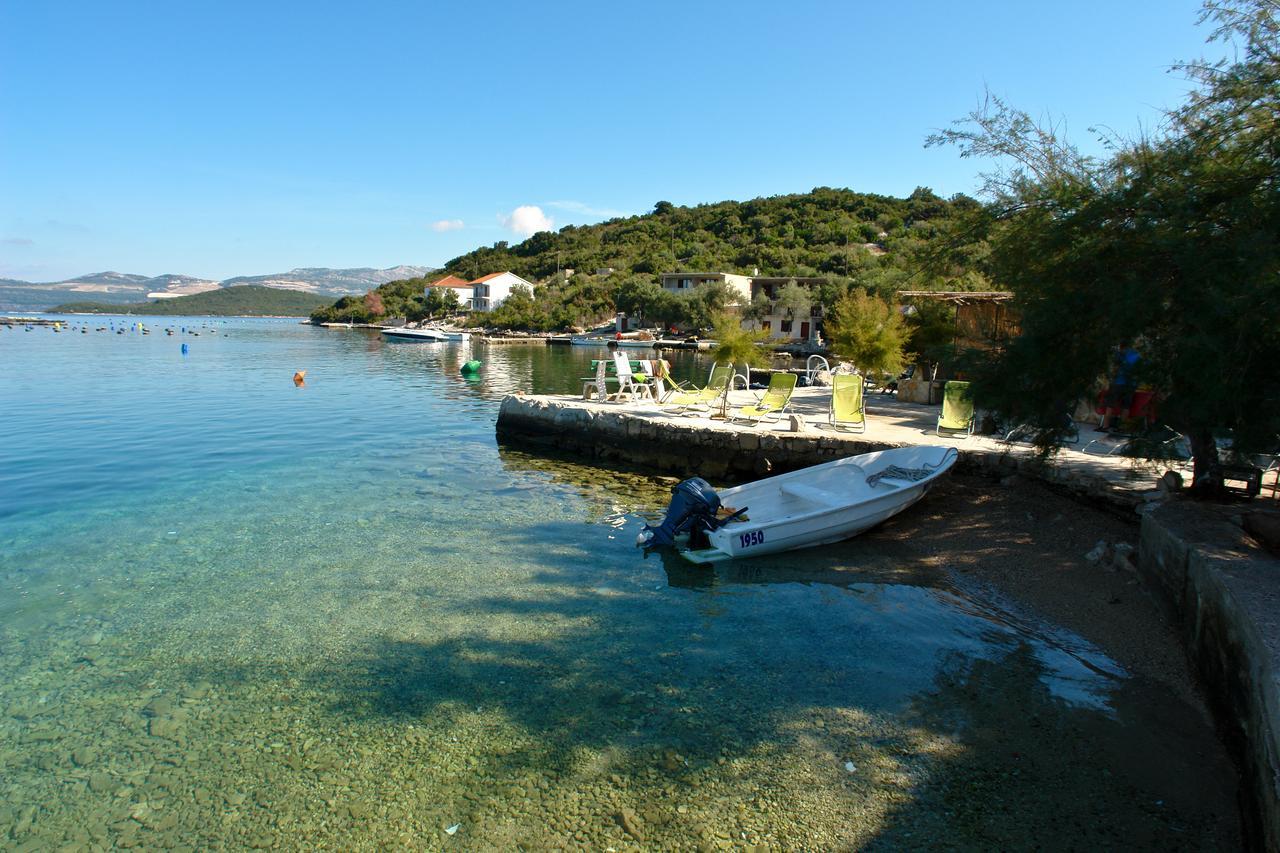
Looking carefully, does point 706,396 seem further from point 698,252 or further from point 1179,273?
point 698,252

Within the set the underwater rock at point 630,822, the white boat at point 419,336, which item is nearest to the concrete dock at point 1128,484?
the underwater rock at point 630,822

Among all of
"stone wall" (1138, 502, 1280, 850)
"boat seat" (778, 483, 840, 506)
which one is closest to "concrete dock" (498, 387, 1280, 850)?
"stone wall" (1138, 502, 1280, 850)

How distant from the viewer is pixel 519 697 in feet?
17.3

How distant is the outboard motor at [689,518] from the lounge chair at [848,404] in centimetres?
482

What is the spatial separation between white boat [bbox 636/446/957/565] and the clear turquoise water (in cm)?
33

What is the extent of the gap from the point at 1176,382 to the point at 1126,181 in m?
2.13

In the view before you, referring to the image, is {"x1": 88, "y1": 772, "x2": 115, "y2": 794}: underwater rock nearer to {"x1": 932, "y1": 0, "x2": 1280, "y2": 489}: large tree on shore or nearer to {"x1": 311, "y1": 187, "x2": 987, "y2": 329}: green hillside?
{"x1": 932, "y1": 0, "x2": 1280, "y2": 489}: large tree on shore

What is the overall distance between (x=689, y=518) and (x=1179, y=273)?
5.54 meters

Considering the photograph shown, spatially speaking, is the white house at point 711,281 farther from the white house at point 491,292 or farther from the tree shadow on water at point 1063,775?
the tree shadow on water at point 1063,775

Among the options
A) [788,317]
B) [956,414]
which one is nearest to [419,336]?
[788,317]

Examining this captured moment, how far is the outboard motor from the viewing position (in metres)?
8.70

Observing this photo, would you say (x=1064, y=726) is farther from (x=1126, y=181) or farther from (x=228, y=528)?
(x=228, y=528)

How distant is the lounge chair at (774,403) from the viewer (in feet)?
47.2

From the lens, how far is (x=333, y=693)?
17.5 feet
